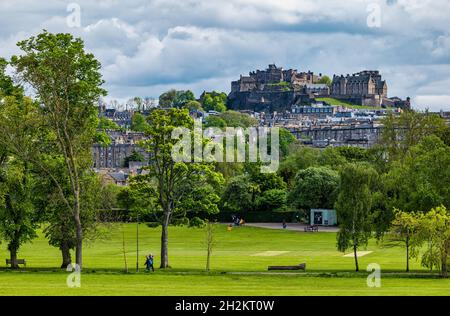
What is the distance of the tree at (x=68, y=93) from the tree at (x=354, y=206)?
16.4 meters

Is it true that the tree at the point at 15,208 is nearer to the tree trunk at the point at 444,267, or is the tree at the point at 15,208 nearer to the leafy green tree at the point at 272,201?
the tree trunk at the point at 444,267

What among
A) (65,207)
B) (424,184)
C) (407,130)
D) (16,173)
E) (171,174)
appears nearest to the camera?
(16,173)

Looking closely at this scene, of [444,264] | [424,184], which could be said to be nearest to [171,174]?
[424,184]

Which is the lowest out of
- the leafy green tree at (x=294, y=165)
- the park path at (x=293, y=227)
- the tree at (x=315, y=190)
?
the park path at (x=293, y=227)

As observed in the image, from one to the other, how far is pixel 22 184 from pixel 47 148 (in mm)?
2827

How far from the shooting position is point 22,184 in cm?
7031

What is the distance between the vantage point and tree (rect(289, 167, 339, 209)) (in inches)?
4872

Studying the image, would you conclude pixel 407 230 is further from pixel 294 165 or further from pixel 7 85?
pixel 294 165

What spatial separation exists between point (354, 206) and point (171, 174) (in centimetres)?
1231

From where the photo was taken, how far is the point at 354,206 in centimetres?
6894

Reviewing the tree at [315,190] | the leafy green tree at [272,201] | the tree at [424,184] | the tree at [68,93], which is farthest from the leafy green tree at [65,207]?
the leafy green tree at [272,201]

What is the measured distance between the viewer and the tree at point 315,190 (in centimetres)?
12375

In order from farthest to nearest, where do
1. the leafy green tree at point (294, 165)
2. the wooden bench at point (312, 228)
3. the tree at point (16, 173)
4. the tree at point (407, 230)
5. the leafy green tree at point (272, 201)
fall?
1. the leafy green tree at point (294, 165)
2. the leafy green tree at point (272, 201)
3. the wooden bench at point (312, 228)
4. the tree at point (16, 173)
5. the tree at point (407, 230)
